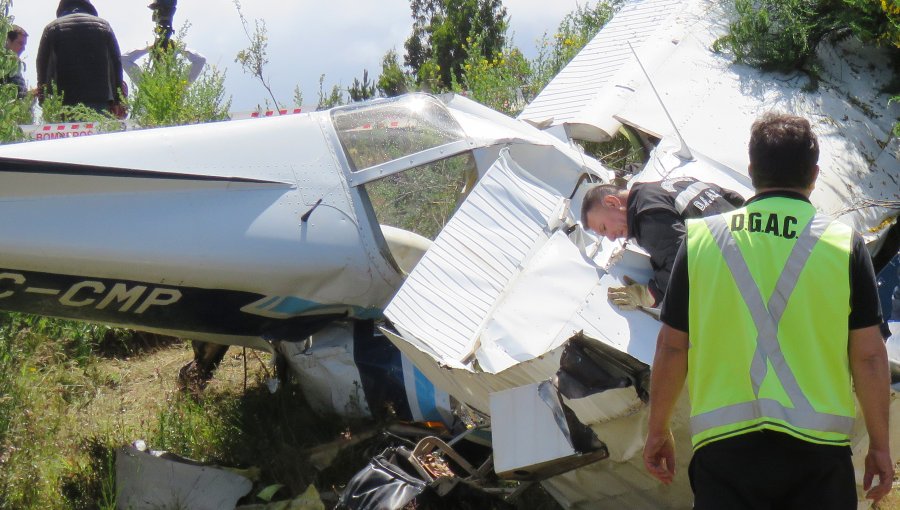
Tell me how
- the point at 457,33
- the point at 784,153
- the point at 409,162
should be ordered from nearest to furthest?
the point at 784,153 → the point at 409,162 → the point at 457,33

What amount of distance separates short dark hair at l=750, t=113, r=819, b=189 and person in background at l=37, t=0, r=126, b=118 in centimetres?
726

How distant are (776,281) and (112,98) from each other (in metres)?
7.74

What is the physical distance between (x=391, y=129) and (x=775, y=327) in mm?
3103

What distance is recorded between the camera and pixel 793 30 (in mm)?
6766

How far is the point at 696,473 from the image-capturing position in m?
2.86

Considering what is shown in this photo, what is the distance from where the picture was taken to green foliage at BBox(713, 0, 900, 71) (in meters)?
6.60

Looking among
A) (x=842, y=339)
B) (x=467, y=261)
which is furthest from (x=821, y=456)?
(x=467, y=261)

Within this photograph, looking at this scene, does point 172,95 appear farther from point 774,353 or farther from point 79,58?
point 774,353

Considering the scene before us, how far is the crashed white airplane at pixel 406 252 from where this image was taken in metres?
4.01

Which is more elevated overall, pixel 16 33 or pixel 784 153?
pixel 784 153

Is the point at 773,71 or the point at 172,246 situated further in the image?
the point at 773,71

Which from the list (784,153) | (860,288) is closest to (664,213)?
(784,153)

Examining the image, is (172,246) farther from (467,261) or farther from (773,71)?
(773,71)

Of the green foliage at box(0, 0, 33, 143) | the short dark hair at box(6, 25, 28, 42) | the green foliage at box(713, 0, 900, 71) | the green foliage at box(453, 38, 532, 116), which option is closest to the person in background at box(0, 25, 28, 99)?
the short dark hair at box(6, 25, 28, 42)
